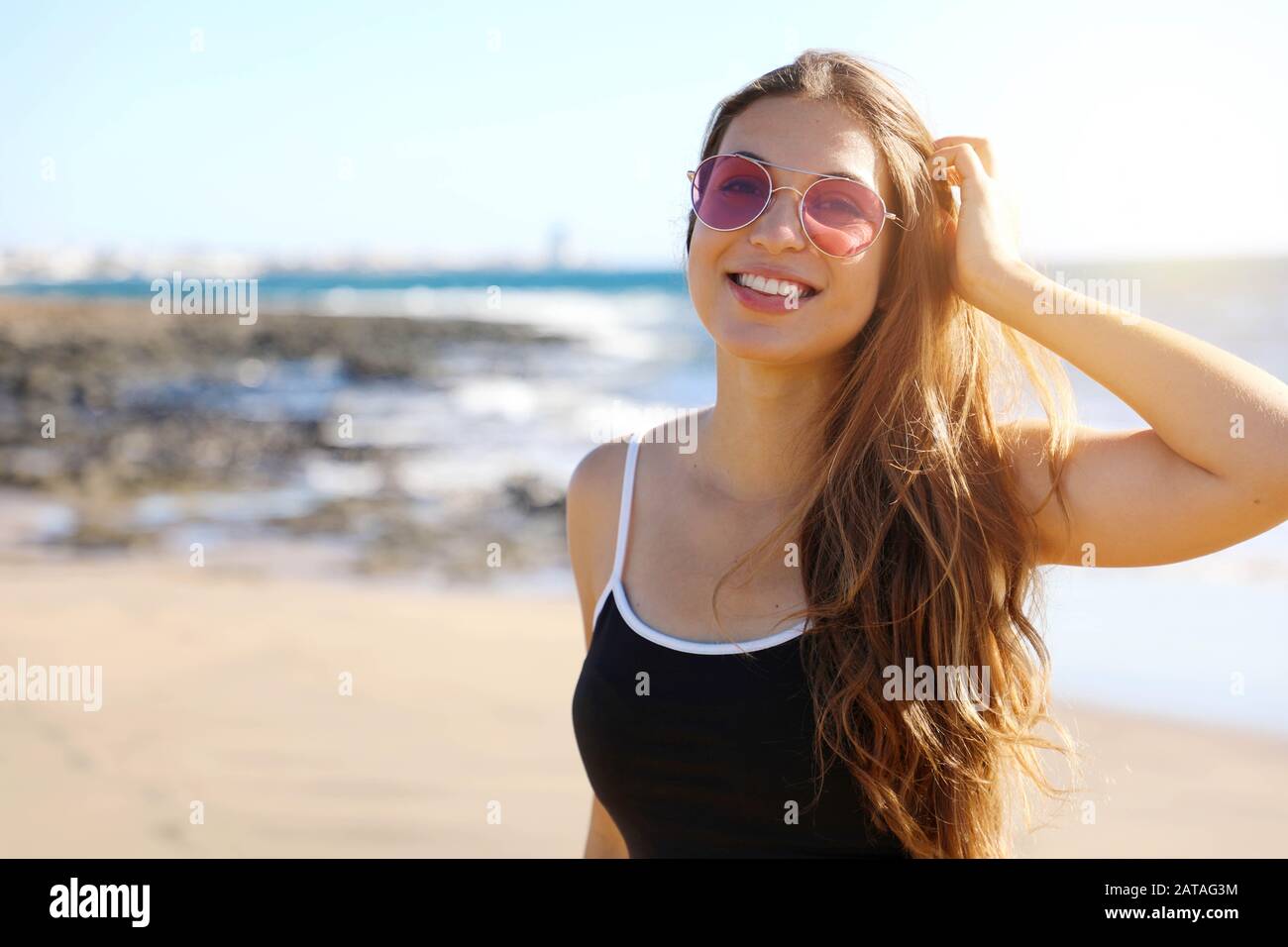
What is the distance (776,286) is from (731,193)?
262mm

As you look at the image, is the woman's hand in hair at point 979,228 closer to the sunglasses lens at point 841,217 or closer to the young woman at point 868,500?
the young woman at point 868,500

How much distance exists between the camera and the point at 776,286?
2.66 meters

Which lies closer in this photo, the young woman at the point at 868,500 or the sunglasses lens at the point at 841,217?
the young woman at the point at 868,500

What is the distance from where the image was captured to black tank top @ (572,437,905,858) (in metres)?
2.42

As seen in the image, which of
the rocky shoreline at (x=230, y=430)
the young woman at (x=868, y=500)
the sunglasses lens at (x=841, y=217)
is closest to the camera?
the young woman at (x=868, y=500)

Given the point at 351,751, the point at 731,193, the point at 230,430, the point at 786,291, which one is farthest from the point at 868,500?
the point at 230,430

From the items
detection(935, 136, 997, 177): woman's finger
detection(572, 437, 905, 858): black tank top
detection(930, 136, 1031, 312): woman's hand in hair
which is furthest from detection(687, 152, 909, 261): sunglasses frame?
detection(572, 437, 905, 858): black tank top

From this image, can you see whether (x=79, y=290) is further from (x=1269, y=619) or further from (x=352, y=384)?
(x=1269, y=619)

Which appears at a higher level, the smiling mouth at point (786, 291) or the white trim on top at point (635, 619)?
the smiling mouth at point (786, 291)

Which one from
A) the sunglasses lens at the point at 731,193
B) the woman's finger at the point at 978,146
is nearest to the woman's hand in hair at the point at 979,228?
the woman's finger at the point at 978,146

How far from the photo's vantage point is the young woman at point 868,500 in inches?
93.4

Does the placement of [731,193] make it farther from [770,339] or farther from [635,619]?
[635,619]

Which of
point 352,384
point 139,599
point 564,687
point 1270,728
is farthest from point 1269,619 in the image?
point 352,384

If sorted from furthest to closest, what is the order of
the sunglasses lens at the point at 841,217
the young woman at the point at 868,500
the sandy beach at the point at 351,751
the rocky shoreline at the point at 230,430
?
the rocky shoreline at the point at 230,430 → the sandy beach at the point at 351,751 → the sunglasses lens at the point at 841,217 → the young woman at the point at 868,500
